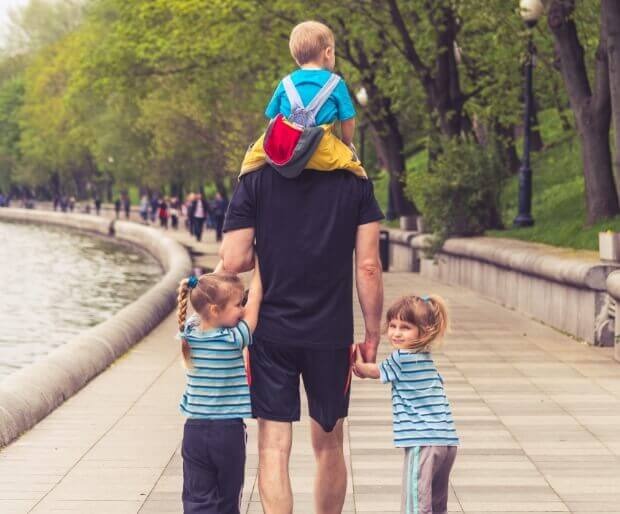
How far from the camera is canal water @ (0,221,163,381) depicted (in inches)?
756

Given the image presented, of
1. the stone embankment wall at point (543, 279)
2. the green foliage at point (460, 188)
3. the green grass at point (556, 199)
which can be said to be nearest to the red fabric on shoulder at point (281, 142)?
the stone embankment wall at point (543, 279)

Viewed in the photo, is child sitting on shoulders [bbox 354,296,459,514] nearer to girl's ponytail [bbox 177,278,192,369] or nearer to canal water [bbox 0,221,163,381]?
girl's ponytail [bbox 177,278,192,369]

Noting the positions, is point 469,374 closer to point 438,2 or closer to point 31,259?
point 438,2

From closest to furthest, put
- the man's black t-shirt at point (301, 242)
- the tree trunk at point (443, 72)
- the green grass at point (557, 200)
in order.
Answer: the man's black t-shirt at point (301, 242)
the green grass at point (557, 200)
the tree trunk at point (443, 72)

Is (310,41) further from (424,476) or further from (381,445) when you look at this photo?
(381,445)

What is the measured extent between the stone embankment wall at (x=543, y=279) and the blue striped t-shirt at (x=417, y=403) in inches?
288

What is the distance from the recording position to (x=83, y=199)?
122375 millimetres

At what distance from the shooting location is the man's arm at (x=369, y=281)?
17.6 feet

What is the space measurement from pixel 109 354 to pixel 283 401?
7359mm

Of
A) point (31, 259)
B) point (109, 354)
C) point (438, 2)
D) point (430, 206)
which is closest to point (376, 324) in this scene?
point (109, 354)

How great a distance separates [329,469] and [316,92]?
4.99 ft

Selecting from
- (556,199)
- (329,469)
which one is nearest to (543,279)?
(556,199)

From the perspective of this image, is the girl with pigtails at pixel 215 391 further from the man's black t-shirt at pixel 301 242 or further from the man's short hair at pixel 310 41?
the man's short hair at pixel 310 41

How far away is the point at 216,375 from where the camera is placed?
17.3ft
